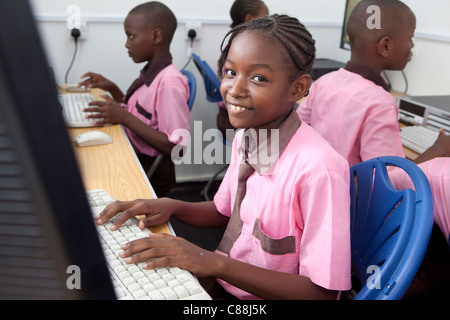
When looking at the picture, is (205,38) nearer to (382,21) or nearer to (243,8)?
(243,8)

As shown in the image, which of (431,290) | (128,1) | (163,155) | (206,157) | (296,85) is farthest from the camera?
(206,157)

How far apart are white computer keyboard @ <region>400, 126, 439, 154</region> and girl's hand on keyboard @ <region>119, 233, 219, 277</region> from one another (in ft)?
3.35

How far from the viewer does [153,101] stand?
1.64 meters

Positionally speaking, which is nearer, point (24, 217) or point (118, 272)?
point (24, 217)

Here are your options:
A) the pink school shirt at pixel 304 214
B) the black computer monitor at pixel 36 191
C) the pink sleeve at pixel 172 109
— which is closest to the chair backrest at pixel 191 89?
the pink sleeve at pixel 172 109

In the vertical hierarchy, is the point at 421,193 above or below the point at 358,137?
above

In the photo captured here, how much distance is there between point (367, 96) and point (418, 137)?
414 mm

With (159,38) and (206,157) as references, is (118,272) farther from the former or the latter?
(206,157)

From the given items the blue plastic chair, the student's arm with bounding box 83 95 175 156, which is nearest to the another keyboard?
the student's arm with bounding box 83 95 175 156

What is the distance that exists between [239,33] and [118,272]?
511 mm

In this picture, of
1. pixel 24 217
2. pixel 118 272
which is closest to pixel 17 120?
pixel 24 217

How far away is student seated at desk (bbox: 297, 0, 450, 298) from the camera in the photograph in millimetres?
1165

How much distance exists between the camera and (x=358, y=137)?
121 centimetres

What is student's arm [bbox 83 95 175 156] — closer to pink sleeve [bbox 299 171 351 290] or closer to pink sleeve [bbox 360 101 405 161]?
pink sleeve [bbox 360 101 405 161]
